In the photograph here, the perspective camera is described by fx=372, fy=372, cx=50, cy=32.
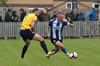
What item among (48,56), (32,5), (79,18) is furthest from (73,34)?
(32,5)

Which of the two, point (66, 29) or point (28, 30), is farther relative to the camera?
point (66, 29)

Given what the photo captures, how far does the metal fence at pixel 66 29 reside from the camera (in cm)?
2564

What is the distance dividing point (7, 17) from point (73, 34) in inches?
188

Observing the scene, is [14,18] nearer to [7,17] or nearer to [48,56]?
[7,17]

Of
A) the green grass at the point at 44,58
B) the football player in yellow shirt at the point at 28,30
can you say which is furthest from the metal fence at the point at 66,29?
the football player in yellow shirt at the point at 28,30

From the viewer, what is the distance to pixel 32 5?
47500 mm

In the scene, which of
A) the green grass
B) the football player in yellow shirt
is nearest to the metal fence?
the green grass

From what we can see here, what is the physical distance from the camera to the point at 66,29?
86.5ft

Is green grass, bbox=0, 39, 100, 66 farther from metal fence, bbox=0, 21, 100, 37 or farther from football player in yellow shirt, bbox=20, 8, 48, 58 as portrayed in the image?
metal fence, bbox=0, 21, 100, 37

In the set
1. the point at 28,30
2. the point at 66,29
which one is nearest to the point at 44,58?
the point at 28,30

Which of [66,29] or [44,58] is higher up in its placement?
[44,58]

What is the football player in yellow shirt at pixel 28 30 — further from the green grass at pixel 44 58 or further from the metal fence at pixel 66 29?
the metal fence at pixel 66 29

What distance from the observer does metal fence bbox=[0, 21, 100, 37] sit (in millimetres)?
25641

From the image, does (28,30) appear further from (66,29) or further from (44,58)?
(66,29)
